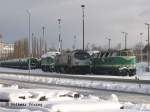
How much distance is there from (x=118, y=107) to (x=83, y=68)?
41941 millimetres

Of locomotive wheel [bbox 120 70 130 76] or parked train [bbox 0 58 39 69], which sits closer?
locomotive wheel [bbox 120 70 130 76]

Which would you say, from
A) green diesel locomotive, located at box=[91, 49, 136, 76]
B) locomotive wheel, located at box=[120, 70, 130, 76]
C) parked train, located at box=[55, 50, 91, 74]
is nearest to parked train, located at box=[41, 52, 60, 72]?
parked train, located at box=[55, 50, 91, 74]

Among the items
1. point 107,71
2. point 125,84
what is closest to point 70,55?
point 107,71

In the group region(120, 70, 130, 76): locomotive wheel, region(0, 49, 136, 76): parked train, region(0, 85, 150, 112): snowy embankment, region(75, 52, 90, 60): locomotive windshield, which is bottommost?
region(0, 85, 150, 112): snowy embankment

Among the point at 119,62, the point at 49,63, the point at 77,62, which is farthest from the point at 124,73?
the point at 49,63

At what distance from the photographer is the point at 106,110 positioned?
1580 cm

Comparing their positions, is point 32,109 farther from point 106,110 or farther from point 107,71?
point 107,71

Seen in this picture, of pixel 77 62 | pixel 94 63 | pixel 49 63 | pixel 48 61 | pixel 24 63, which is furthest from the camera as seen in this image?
pixel 24 63

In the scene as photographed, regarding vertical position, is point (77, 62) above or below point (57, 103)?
above

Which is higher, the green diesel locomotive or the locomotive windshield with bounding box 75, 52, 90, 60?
the locomotive windshield with bounding box 75, 52, 90, 60

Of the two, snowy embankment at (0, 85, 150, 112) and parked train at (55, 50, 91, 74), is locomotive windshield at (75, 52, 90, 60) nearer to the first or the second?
parked train at (55, 50, 91, 74)

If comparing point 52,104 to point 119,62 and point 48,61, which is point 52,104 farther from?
point 48,61

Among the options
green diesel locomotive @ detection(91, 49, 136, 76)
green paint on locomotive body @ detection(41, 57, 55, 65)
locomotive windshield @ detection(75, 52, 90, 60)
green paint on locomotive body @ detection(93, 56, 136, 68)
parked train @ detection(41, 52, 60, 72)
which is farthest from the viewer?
green paint on locomotive body @ detection(41, 57, 55, 65)

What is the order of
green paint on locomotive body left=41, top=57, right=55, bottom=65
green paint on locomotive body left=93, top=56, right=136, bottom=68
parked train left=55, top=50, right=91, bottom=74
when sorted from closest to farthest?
green paint on locomotive body left=93, top=56, right=136, bottom=68, parked train left=55, top=50, right=91, bottom=74, green paint on locomotive body left=41, top=57, right=55, bottom=65
